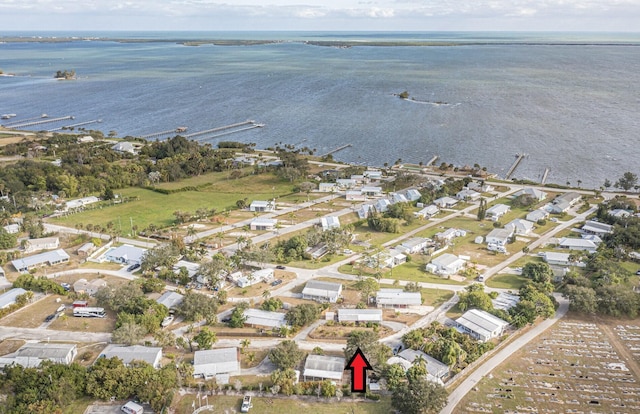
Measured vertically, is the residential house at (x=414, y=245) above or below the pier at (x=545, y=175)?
below

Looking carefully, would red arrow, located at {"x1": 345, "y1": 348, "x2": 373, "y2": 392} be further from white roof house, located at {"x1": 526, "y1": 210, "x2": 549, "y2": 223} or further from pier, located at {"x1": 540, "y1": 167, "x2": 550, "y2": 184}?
pier, located at {"x1": 540, "y1": 167, "x2": 550, "y2": 184}

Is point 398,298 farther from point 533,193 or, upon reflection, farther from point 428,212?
point 533,193

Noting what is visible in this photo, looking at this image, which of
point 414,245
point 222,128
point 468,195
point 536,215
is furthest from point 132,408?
point 222,128

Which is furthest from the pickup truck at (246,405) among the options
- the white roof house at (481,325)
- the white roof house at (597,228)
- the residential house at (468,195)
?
the residential house at (468,195)

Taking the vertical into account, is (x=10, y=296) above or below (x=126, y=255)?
below

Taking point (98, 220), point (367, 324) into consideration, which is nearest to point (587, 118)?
point (367, 324)

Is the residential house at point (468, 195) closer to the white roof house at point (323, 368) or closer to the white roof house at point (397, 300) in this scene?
the white roof house at point (397, 300)
